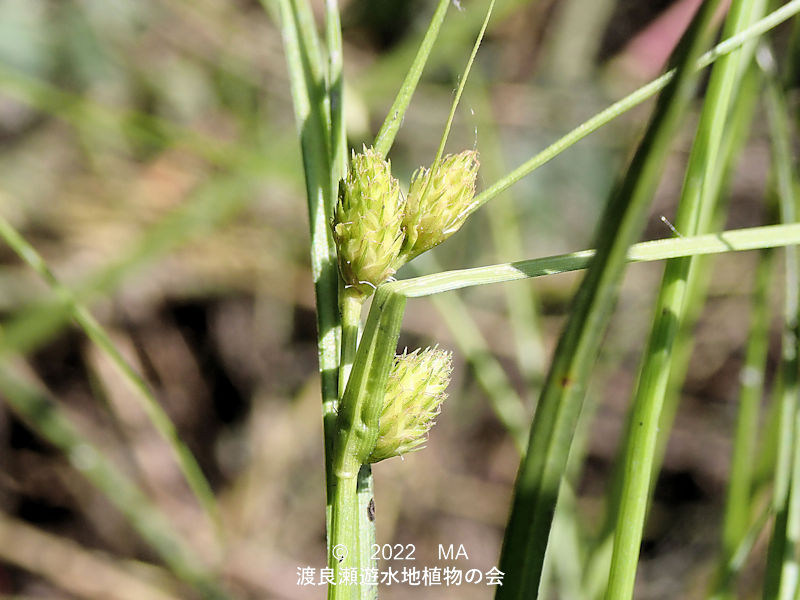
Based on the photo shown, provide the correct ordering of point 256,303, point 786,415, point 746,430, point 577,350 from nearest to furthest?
point 577,350 < point 786,415 < point 746,430 < point 256,303

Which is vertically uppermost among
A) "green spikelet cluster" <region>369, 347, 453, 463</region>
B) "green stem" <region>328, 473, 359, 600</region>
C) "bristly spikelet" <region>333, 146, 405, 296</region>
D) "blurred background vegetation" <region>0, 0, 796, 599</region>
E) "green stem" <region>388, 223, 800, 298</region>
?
"blurred background vegetation" <region>0, 0, 796, 599</region>

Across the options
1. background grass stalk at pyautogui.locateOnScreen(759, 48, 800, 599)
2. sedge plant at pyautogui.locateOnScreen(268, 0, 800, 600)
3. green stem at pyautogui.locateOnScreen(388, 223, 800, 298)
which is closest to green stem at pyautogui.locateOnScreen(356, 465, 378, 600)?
sedge plant at pyautogui.locateOnScreen(268, 0, 800, 600)

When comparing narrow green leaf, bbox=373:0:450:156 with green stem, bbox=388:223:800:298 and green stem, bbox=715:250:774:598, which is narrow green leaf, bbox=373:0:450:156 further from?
green stem, bbox=715:250:774:598

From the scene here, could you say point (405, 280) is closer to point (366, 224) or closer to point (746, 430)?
point (366, 224)

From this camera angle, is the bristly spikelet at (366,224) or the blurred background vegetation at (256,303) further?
the blurred background vegetation at (256,303)

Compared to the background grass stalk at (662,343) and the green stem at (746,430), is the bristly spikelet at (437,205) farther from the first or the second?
the green stem at (746,430)

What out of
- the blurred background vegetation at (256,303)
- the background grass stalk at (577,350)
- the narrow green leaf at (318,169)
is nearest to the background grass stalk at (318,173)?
the narrow green leaf at (318,169)

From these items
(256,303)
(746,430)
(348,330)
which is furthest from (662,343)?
(256,303)
